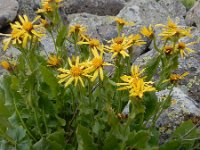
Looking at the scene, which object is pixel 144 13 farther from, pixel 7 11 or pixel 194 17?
pixel 7 11

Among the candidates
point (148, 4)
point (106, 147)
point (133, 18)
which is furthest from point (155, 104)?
point (148, 4)

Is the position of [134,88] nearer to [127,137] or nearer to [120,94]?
[127,137]

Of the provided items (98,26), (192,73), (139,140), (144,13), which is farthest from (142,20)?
(139,140)

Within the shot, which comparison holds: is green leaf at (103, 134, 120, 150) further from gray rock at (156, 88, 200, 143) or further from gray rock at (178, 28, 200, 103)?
Answer: gray rock at (178, 28, 200, 103)

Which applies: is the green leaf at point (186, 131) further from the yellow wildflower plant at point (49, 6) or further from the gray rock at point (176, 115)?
the yellow wildflower plant at point (49, 6)

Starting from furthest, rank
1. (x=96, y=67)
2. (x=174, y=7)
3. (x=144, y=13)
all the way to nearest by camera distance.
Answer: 1. (x=174, y=7)
2. (x=144, y=13)
3. (x=96, y=67)
